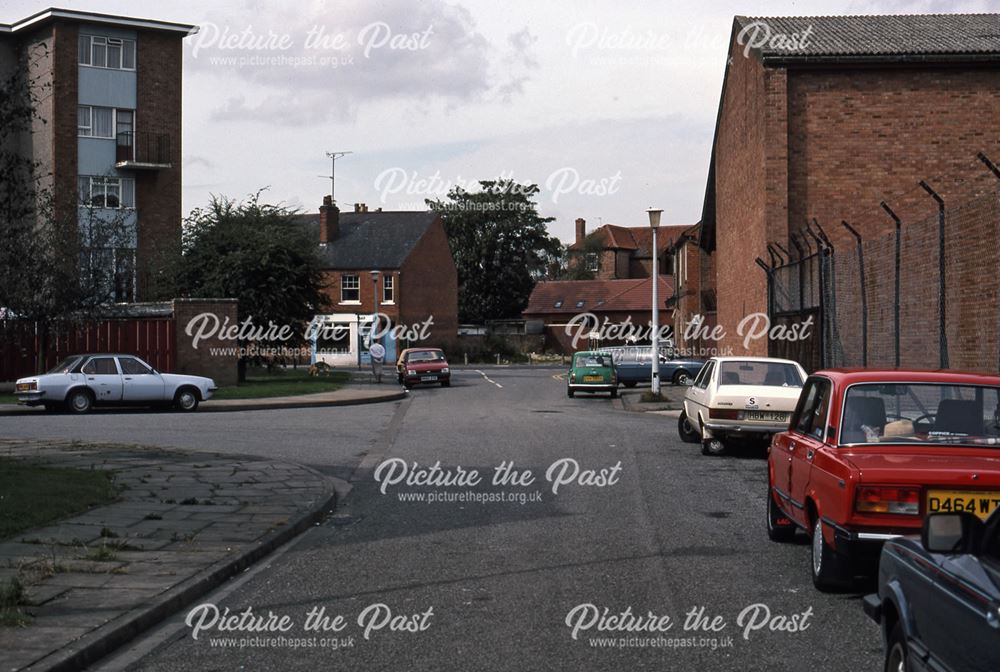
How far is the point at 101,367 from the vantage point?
85.8 feet

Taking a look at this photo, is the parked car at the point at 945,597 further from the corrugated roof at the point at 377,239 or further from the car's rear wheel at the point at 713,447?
the corrugated roof at the point at 377,239

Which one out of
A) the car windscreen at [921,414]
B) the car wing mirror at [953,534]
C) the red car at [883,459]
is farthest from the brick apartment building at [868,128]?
the car wing mirror at [953,534]

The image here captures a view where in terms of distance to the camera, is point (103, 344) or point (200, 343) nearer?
point (103, 344)

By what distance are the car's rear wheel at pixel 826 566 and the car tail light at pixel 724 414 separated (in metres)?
8.69

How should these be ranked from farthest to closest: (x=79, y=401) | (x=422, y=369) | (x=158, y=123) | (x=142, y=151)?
(x=158, y=123) → (x=142, y=151) → (x=422, y=369) → (x=79, y=401)

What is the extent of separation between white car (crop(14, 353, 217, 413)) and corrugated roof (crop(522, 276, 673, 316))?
2505 inches

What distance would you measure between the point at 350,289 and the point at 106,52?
92.7 feet

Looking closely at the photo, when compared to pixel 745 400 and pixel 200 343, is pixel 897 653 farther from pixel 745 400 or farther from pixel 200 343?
pixel 200 343

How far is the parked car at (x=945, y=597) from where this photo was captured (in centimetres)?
381

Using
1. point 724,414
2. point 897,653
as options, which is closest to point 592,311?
point 724,414

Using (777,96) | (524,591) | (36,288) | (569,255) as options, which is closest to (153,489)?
(524,591)

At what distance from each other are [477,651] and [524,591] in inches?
61.2

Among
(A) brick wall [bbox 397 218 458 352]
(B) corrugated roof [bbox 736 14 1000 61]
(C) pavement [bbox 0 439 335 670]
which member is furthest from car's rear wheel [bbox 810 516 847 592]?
(A) brick wall [bbox 397 218 458 352]

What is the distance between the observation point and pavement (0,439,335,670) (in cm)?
633
